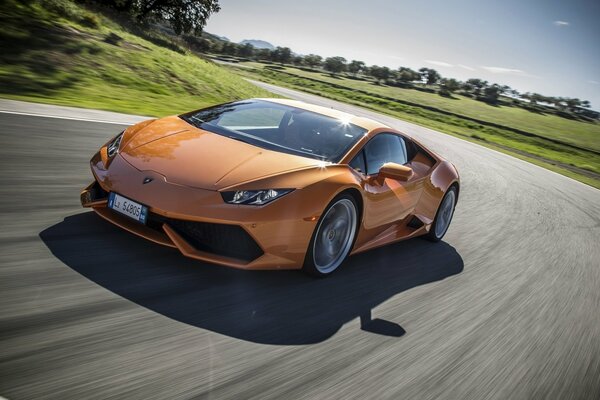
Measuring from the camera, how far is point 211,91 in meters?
18.2

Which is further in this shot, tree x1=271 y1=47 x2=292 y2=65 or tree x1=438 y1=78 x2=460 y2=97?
tree x1=271 y1=47 x2=292 y2=65

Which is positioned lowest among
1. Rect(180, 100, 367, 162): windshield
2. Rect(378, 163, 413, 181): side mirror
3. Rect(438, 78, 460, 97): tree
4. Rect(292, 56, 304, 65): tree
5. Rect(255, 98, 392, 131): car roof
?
Rect(292, 56, 304, 65): tree

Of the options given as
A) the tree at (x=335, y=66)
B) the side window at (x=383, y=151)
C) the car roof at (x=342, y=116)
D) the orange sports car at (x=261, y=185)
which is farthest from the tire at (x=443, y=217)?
the tree at (x=335, y=66)

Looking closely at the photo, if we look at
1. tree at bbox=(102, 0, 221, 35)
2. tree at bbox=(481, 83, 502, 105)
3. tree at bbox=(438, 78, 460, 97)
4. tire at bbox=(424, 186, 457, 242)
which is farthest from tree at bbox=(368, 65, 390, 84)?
tire at bbox=(424, 186, 457, 242)

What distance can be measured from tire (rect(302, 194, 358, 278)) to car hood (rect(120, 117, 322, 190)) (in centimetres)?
40

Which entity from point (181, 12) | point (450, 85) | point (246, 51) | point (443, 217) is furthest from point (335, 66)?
point (443, 217)

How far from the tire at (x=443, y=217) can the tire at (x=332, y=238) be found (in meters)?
2.01

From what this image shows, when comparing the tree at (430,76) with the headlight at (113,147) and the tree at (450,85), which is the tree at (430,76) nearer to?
the tree at (450,85)

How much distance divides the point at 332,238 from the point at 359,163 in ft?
2.30

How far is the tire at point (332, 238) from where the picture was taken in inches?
151

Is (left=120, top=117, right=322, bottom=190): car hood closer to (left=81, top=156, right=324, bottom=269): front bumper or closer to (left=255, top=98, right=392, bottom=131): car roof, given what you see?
(left=81, top=156, right=324, bottom=269): front bumper

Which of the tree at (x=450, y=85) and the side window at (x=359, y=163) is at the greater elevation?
the side window at (x=359, y=163)

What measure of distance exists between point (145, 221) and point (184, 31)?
37.3m

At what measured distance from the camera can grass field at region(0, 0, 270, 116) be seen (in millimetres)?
10633
